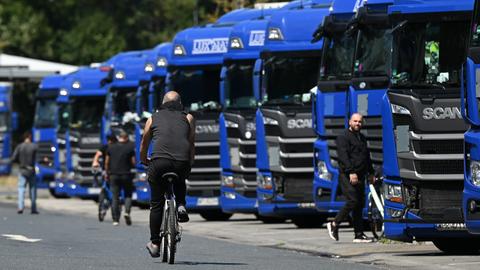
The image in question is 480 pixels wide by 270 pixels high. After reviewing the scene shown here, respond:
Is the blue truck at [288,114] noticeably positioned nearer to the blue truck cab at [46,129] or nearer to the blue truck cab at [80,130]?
the blue truck cab at [80,130]

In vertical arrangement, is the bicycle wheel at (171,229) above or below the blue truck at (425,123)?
below

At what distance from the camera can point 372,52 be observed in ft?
72.8

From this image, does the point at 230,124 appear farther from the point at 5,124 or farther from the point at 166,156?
the point at 5,124

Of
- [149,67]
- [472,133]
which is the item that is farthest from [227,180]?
[472,133]

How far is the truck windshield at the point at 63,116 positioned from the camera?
4194 cm

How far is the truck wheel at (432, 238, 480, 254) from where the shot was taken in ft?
64.8

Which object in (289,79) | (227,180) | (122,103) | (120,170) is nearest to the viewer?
(289,79)

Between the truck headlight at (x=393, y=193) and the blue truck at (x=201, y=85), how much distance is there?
11.3 metres

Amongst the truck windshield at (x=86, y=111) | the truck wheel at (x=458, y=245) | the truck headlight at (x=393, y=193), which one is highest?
the truck windshield at (x=86, y=111)

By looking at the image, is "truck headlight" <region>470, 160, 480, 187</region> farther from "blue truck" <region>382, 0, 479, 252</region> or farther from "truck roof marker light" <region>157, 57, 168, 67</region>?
"truck roof marker light" <region>157, 57, 168, 67</region>

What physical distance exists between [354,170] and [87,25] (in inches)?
2654

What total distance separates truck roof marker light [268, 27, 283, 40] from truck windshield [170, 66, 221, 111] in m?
3.81

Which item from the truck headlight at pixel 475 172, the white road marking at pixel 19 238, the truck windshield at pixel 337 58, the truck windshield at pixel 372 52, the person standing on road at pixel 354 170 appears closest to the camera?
the truck headlight at pixel 475 172

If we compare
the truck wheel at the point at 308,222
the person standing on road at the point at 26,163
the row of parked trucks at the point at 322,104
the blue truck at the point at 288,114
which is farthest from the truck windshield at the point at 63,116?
the blue truck at the point at 288,114
